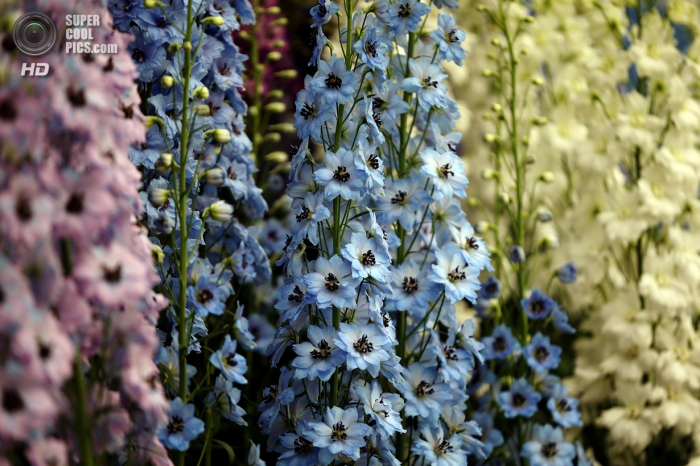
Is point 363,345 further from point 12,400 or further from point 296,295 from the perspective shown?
point 12,400

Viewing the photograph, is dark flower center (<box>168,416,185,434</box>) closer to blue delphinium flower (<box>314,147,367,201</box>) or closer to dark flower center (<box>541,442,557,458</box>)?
blue delphinium flower (<box>314,147,367,201</box>)

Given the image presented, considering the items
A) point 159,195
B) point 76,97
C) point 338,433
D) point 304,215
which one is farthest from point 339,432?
point 76,97

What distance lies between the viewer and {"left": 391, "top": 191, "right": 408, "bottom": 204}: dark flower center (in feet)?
4.92

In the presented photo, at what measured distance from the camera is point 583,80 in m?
2.57

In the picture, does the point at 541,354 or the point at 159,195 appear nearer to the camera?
the point at 159,195

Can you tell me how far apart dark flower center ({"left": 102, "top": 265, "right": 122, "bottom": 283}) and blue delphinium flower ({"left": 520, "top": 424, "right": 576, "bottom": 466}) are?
4.11 feet

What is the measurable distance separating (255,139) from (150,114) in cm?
62

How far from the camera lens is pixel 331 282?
131 cm

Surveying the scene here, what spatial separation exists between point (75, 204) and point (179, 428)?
1.69 feet

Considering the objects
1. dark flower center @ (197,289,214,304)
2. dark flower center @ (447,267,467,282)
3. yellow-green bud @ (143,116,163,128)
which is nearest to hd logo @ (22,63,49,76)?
yellow-green bud @ (143,116,163,128)

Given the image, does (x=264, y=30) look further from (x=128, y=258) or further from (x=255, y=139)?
(x=128, y=258)

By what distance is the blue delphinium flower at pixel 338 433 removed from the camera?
1.28 meters

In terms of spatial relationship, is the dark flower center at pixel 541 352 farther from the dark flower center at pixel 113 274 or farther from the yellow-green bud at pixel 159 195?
the dark flower center at pixel 113 274

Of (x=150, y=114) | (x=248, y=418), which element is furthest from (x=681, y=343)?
(x=150, y=114)
